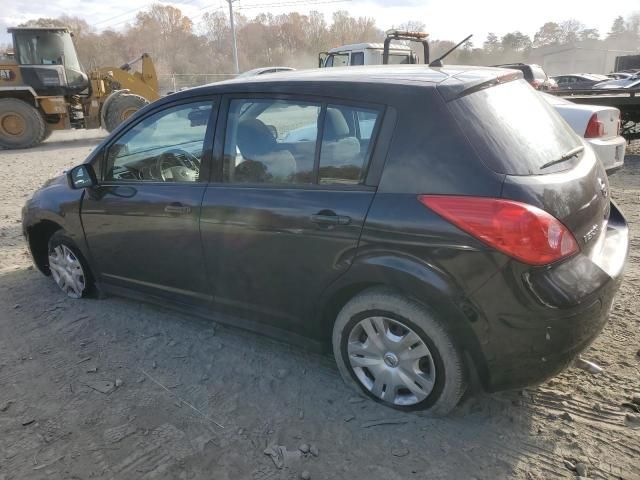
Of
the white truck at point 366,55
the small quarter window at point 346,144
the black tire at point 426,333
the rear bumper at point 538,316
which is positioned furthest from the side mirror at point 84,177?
the white truck at point 366,55

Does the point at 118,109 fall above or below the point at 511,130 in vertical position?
below

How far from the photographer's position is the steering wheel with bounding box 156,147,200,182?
3.07 metres

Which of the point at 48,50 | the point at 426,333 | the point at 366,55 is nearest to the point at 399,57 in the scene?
the point at 366,55

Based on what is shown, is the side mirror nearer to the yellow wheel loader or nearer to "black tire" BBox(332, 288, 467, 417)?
"black tire" BBox(332, 288, 467, 417)

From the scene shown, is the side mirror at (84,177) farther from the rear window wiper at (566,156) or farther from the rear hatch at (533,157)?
the rear window wiper at (566,156)

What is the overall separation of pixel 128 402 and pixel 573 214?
249 cm

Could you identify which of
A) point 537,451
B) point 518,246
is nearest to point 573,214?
point 518,246

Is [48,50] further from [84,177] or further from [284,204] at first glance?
[284,204]

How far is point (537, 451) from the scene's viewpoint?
229 centimetres

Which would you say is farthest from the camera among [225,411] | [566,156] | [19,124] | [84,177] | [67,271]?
[19,124]

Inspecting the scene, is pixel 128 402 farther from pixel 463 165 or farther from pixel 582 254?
pixel 582 254

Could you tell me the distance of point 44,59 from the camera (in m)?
13.5

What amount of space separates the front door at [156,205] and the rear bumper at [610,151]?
4807 millimetres

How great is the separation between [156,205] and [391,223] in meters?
1.63
